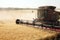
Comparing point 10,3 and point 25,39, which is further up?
point 10,3

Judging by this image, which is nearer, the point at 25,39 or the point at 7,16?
the point at 25,39

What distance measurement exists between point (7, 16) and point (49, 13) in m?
0.75

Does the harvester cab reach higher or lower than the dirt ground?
higher

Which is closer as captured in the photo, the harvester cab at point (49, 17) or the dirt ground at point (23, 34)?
the dirt ground at point (23, 34)

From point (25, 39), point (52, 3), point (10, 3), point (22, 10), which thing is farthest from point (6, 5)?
point (25, 39)

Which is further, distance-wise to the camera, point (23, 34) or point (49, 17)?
point (49, 17)

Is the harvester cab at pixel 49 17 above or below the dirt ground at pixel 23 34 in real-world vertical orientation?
above

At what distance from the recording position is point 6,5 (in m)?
1.80

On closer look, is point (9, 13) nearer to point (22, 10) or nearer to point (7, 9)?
point (7, 9)

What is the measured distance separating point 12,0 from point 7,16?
209mm

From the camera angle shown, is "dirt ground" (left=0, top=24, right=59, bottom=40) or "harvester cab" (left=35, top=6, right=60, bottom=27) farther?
"harvester cab" (left=35, top=6, right=60, bottom=27)

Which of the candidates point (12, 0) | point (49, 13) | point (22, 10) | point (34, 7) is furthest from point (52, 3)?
point (49, 13)

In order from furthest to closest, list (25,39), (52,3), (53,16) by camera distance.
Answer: (52,3), (53,16), (25,39)

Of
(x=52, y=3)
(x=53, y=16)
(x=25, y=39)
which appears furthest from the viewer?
(x=52, y=3)
